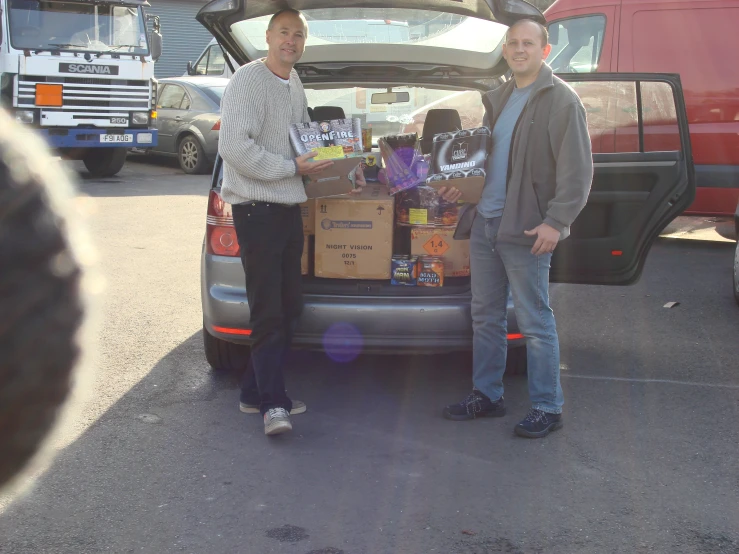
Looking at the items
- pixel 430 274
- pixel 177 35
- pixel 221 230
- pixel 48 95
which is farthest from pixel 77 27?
pixel 177 35

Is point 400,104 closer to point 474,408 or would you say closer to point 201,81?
point 474,408

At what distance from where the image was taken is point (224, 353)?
5.10 metres

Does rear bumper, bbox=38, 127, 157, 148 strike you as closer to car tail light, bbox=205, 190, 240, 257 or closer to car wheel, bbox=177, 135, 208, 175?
car wheel, bbox=177, 135, 208, 175

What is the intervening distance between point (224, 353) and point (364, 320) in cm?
95

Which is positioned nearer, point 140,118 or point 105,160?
point 140,118

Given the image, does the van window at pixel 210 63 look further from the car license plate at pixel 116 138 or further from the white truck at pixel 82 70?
the car license plate at pixel 116 138

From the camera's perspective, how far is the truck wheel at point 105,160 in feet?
49.8

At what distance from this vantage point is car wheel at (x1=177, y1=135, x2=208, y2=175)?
1555 centimetres

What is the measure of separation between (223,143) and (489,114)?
128cm

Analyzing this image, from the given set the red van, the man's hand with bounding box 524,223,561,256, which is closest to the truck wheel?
the red van

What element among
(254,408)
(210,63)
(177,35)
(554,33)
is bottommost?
(254,408)

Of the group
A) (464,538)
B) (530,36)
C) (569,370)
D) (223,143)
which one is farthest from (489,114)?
(464,538)

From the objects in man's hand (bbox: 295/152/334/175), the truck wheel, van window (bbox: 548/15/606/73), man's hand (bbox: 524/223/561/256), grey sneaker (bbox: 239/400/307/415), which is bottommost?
grey sneaker (bbox: 239/400/307/415)

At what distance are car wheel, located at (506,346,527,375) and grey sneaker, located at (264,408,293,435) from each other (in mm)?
1474
